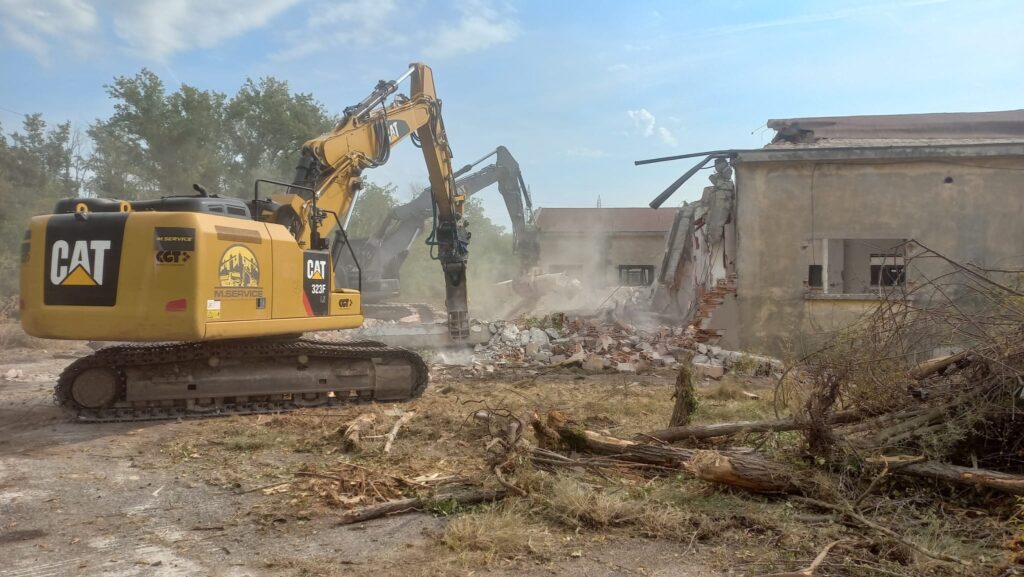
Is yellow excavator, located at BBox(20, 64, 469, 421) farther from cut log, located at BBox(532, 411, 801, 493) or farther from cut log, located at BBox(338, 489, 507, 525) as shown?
cut log, located at BBox(532, 411, 801, 493)

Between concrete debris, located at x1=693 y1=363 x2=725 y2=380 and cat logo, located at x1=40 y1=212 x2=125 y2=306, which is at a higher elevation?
cat logo, located at x1=40 y1=212 x2=125 y2=306

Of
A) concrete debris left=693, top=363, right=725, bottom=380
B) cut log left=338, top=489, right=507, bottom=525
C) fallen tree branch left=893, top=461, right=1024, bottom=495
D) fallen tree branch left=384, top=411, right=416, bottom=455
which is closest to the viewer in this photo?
fallen tree branch left=893, top=461, right=1024, bottom=495

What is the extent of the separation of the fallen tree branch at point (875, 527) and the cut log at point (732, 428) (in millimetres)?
652

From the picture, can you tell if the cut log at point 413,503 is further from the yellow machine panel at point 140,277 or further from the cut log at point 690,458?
the yellow machine panel at point 140,277

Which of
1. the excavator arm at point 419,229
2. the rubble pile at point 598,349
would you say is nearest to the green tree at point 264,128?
the excavator arm at point 419,229

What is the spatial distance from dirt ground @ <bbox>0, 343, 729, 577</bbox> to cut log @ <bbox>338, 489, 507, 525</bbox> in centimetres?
7

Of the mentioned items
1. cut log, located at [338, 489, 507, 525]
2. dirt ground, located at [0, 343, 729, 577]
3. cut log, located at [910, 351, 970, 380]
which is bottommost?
dirt ground, located at [0, 343, 729, 577]

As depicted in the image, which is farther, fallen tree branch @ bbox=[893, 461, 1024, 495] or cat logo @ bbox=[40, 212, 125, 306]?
cat logo @ bbox=[40, 212, 125, 306]

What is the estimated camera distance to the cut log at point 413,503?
4.42 m

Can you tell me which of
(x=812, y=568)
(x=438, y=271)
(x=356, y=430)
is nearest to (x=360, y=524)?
(x=356, y=430)

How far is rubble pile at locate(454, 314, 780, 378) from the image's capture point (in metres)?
12.0

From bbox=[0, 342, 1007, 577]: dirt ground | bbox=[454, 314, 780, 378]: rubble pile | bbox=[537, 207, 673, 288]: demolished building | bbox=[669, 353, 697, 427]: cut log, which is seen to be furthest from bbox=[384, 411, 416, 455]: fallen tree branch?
bbox=[537, 207, 673, 288]: demolished building

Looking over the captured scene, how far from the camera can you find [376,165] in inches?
382

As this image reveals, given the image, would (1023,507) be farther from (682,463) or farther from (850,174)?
(850,174)
